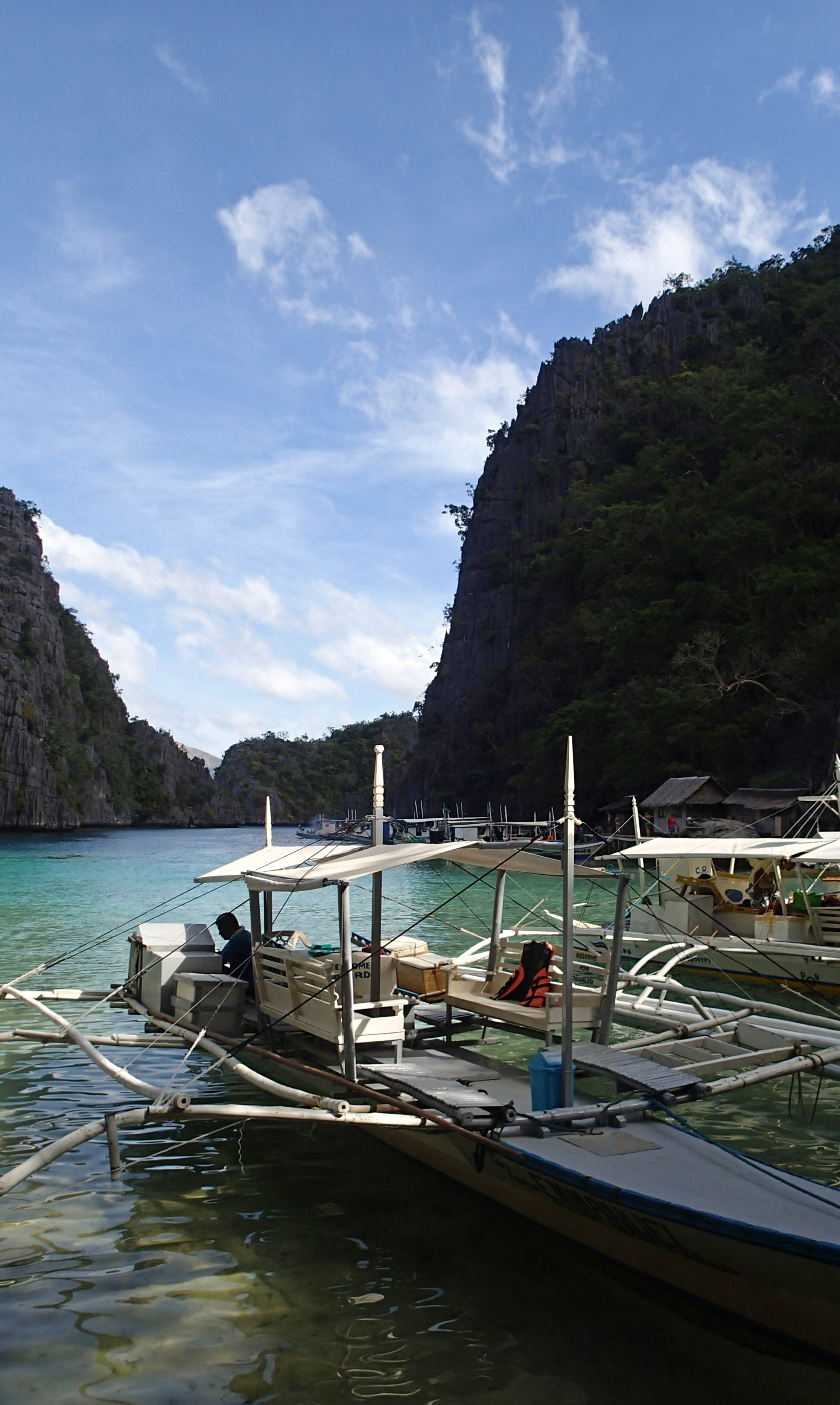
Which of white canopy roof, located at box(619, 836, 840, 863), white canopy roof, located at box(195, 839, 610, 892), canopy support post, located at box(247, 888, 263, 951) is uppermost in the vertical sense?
white canopy roof, located at box(195, 839, 610, 892)

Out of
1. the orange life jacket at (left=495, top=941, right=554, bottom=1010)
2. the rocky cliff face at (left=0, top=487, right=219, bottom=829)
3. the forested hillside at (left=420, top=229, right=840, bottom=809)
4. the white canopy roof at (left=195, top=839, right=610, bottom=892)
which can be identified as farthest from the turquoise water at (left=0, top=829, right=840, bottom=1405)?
the rocky cliff face at (left=0, top=487, right=219, bottom=829)

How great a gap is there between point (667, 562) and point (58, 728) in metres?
81.1

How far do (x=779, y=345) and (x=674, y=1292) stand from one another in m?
69.0

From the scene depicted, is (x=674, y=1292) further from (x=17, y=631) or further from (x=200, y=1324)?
(x=17, y=631)

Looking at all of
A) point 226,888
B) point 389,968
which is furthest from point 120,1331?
point 226,888

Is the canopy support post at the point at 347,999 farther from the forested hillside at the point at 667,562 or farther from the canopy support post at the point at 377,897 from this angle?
the forested hillside at the point at 667,562

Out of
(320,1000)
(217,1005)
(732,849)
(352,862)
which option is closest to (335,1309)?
(320,1000)

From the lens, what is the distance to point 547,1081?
7.15 metres

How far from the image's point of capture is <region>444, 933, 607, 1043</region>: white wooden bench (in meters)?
9.02

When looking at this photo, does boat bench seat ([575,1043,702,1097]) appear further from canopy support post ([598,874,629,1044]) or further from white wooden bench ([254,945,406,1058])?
white wooden bench ([254,945,406,1058])

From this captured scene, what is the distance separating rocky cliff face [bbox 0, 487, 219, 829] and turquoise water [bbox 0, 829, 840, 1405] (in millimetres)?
100318

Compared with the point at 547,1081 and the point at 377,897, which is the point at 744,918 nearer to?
the point at 377,897

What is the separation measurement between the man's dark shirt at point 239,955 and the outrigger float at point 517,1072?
250 millimetres

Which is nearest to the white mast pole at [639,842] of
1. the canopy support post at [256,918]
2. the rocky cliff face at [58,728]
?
the canopy support post at [256,918]
